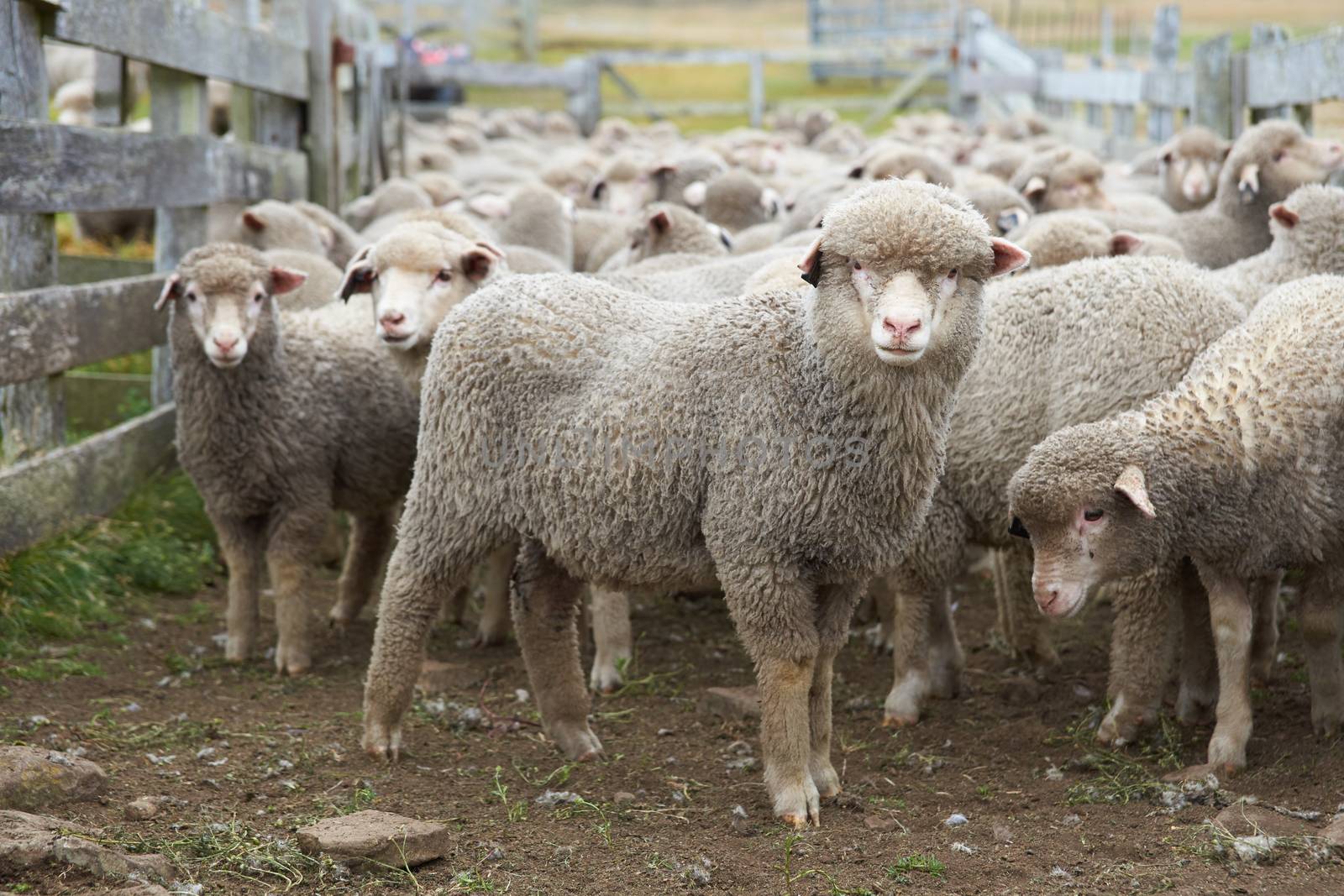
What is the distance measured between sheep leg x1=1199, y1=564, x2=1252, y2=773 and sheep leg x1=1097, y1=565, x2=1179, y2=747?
0.71ft

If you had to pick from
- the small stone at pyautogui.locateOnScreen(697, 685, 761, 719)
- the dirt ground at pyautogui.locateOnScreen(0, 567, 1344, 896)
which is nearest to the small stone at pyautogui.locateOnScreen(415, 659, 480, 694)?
the dirt ground at pyautogui.locateOnScreen(0, 567, 1344, 896)

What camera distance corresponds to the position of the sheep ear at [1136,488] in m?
4.09

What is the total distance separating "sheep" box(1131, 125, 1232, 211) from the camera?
8375mm

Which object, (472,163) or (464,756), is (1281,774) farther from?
(472,163)

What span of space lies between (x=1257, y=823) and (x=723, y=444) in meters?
1.67

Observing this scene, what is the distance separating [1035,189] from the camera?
316 inches

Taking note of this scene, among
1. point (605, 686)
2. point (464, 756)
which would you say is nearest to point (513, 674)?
point (605, 686)

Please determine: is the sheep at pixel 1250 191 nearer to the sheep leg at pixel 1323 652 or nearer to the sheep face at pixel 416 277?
the sheep leg at pixel 1323 652

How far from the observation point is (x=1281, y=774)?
4.32m

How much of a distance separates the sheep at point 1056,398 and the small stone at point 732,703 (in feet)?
1.55

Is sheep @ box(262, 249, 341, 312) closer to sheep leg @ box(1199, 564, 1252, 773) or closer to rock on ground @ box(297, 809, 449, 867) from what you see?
rock on ground @ box(297, 809, 449, 867)

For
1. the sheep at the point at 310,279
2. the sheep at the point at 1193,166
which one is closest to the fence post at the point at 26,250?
the sheep at the point at 310,279

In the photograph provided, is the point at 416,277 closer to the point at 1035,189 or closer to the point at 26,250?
the point at 26,250

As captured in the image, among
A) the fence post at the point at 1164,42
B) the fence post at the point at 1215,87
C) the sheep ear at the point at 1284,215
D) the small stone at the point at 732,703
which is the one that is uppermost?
the fence post at the point at 1164,42
